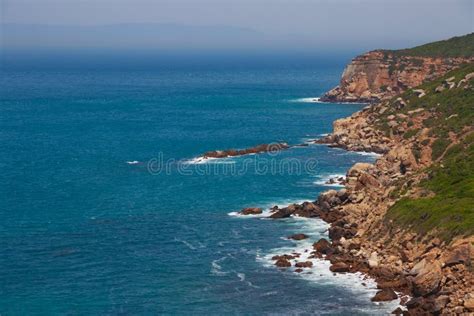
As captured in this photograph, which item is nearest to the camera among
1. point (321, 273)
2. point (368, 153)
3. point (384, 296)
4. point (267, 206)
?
point (384, 296)

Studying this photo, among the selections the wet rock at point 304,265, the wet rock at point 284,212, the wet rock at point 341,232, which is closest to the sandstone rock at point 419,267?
the wet rock at point 304,265

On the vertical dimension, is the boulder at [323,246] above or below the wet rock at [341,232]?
below

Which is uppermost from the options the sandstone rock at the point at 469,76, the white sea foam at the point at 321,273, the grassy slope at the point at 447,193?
the sandstone rock at the point at 469,76

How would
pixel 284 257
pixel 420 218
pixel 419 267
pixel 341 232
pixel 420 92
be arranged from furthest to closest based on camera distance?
pixel 420 92 < pixel 341 232 < pixel 284 257 < pixel 420 218 < pixel 419 267

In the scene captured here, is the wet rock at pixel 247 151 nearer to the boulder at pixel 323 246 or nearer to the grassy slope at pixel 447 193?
the grassy slope at pixel 447 193

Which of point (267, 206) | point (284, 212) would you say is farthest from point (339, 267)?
point (267, 206)

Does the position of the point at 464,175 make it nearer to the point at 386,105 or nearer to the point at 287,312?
the point at 287,312

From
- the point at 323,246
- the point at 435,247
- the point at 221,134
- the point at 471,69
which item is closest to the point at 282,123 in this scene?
the point at 221,134

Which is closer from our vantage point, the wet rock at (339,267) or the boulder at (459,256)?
the boulder at (459,256)

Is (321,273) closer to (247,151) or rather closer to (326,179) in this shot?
(326,179)
